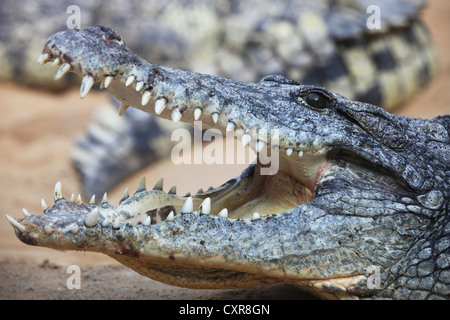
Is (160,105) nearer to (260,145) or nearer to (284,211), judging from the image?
(260,145)

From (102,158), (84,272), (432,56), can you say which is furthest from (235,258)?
(432,56)

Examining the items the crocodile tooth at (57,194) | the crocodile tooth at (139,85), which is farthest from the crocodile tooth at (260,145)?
the crocodile tooth at (57,194)

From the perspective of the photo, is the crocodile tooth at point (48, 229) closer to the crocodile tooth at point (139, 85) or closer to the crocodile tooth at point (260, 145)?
the crocodile tooth at point (139, 85)

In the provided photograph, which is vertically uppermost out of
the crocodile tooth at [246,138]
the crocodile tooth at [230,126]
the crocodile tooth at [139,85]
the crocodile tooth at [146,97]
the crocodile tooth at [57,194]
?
the crocodile tooth at [139,85]

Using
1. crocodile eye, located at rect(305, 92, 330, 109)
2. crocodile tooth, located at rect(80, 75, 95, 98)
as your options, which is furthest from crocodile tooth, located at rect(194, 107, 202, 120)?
crocodile eye, located at rect(305, 92, 330, 109)

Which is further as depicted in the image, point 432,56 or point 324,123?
point 432,56

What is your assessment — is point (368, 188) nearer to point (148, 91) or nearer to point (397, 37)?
point (148, 91)

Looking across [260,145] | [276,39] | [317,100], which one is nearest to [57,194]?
[260,145]
